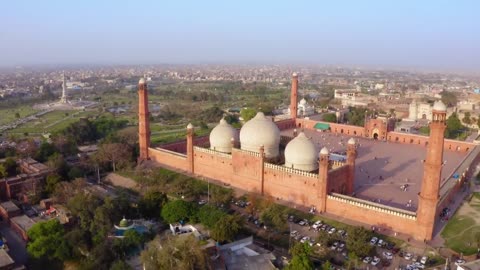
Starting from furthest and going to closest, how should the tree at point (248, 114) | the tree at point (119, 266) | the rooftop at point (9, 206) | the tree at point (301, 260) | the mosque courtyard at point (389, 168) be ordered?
1. the tree at point (248, 114)
2. the mosque courtyard at point (389, 168)
3. the rooftop at point (9, 206)
4. the tree at point (119, 266)
5. the tree at point (301, 260)

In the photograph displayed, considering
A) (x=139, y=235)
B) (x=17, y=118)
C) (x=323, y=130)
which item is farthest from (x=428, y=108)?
(x=17, y=118)

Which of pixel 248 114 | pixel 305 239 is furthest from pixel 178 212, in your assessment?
pixel 248 114

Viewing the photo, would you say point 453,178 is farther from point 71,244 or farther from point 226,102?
point 226,102

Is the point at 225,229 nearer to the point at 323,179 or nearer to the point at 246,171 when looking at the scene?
the point at 323,179

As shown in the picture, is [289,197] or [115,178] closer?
[289,197]

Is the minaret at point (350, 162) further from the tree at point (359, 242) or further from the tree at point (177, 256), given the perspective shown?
the tree at point (177, 256)

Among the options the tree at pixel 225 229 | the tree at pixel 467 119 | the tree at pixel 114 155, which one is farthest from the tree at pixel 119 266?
the tree at pixel 467 119
